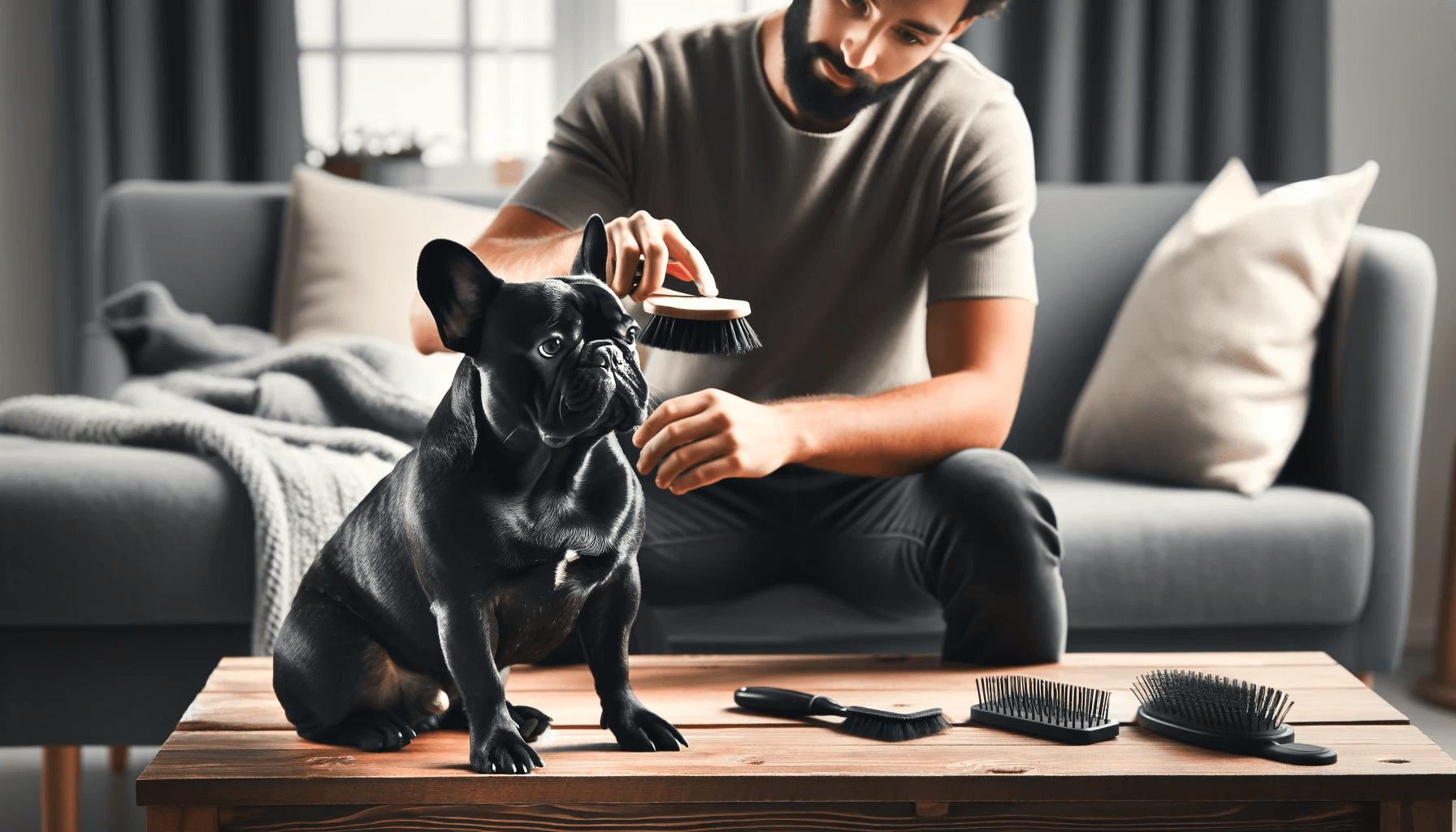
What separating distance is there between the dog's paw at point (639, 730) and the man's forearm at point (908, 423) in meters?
0.32

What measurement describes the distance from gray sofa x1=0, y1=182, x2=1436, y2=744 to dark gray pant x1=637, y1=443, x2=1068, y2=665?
0.11 meters

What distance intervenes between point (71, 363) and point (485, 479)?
7.64ft

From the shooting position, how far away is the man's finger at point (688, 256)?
928mm

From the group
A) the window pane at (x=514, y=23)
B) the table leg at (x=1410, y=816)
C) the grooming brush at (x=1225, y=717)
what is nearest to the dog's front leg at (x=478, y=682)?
the grooming brush at (x=1225, y=717)

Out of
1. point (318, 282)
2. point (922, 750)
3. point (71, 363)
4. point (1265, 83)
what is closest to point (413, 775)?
point (922, 750)

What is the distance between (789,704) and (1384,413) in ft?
4.15

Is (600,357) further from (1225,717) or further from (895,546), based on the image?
(895,546)

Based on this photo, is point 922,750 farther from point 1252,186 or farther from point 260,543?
point 1252,186

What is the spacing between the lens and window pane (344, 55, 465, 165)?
2.94m

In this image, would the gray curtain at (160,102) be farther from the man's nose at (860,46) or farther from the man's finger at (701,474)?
the man's finger at (701,474)

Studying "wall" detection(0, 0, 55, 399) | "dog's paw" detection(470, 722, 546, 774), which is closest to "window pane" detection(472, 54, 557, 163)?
"wall" detection(0, 0, 55, 399)

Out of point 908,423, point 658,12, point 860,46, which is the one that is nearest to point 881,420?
point 908,423

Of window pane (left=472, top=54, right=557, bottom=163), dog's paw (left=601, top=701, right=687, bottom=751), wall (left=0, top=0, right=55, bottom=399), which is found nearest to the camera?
dog's paw (left=601, top=701, right=687, bottom=751)

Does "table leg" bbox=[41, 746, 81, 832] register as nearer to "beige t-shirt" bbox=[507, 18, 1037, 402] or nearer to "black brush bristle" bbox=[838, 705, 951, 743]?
"beige t-shirt" bbox=[507, 18, 1037, 402]
